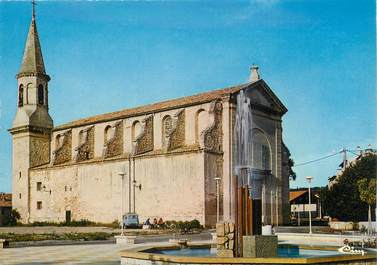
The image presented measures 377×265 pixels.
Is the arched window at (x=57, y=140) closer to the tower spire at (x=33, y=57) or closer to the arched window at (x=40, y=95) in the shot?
the arched window at (x=40, y=95)

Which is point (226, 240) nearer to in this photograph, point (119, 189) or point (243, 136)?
point (243, 136)

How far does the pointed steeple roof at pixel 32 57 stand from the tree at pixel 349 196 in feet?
117

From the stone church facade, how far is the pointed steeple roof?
0.39 feet

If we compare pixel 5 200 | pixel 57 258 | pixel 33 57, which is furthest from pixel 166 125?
pixel 57 258

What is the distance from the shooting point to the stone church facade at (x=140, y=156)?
50719mm

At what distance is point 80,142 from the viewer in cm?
6469

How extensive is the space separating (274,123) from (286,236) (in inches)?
1104

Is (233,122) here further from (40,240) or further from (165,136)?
(40,240)

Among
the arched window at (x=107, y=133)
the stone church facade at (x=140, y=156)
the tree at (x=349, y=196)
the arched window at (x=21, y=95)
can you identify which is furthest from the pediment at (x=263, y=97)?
the arched window at (x=21, y=95)

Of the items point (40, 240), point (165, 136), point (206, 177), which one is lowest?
point (40, 240)

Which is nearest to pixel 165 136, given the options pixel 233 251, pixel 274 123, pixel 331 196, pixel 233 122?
pixel 233 122

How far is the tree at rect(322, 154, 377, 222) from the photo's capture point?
57.9 m

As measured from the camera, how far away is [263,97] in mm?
57594

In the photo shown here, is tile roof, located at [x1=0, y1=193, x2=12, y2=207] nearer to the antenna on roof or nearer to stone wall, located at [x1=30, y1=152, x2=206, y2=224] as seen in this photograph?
stone wall, located at [x1=30, y1=152, x2=206, y2=224]
